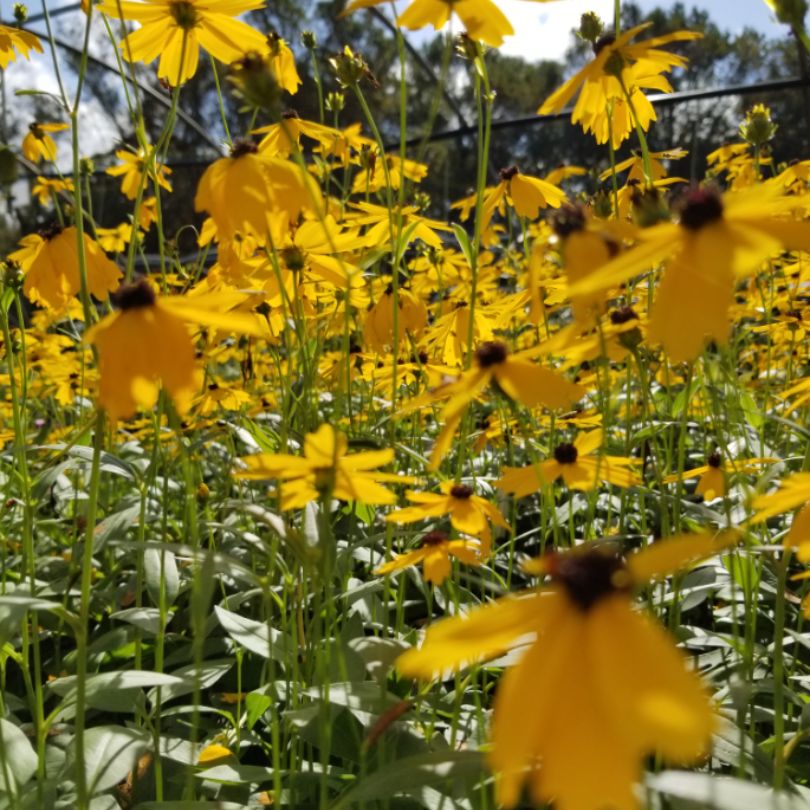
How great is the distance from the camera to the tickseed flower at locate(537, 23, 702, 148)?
2.74 feet

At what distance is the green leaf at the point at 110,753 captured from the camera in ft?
2.50

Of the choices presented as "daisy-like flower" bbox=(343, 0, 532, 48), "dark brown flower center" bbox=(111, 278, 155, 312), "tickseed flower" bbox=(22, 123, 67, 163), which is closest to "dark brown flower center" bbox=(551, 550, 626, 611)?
"dark brown flower center" bbox=(111, 278, 155, 312)

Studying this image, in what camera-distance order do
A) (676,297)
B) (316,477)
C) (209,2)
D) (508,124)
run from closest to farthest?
(676,297) < (316,477) < (209,2) < (508,124)

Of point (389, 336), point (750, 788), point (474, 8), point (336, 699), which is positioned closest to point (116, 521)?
point (336, 699)

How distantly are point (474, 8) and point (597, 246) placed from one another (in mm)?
253

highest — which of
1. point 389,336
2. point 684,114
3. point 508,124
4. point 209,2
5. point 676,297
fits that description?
point 684,114

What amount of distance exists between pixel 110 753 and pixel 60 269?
630mm

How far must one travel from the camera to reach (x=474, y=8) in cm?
72

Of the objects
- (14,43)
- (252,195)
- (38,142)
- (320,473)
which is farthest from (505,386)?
(38,142)

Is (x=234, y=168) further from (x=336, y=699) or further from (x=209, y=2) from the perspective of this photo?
(x=336, y=699)

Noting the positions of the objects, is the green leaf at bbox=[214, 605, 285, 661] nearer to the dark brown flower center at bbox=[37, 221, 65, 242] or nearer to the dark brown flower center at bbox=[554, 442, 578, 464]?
the dark brown flower center at bbox=[554, 442, 578, 464]

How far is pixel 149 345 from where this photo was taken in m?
0.60

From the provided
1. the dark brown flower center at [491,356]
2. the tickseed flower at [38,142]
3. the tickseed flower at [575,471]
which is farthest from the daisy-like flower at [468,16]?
the tickseed flower at [38,142]

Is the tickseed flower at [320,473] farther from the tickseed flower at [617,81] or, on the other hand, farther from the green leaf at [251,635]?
the tickseed flower at [617,81]
